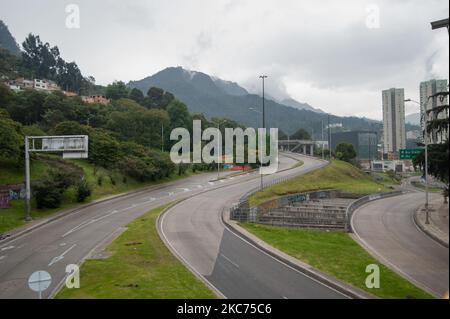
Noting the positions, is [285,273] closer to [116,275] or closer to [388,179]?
[116,275]

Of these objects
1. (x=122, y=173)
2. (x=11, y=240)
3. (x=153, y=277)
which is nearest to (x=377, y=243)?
(x=153, y=277)

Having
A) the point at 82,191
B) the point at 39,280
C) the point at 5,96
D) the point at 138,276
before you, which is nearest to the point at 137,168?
the point at 82,191

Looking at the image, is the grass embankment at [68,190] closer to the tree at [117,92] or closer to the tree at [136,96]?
the tree at [136,96]

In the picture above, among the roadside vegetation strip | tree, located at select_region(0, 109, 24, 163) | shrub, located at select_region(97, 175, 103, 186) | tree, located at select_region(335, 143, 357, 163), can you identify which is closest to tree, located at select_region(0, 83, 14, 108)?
tree, located at select_region(0, 109, 24, 163)

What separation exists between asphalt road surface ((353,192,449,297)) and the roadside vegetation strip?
713 mm

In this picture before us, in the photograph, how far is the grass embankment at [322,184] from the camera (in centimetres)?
4574

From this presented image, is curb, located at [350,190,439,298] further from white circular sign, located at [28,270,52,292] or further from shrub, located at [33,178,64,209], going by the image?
shrub, located at [33,178,64,209]

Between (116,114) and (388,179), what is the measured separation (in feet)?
233

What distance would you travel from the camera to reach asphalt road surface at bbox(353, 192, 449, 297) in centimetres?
1409

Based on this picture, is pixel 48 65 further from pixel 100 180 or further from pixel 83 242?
pixel 83 242

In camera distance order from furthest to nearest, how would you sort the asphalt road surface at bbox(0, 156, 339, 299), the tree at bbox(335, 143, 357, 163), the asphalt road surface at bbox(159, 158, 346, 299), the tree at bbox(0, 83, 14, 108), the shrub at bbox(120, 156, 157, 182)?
the tree at bbox(335, 143, 357, 163)
the tree at bbox(0, 83, 14, 108)
the shrub at bbox(120, 156, 157, 182)
the asphalt road surface at bbox(0, 156, 339, 299)
the asphalt road surface at bbox(159, 158, 346, 299)

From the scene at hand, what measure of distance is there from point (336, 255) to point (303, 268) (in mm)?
3200

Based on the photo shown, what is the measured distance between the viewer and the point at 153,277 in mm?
17359

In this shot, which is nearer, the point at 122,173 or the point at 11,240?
the point at 11,240
